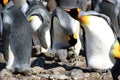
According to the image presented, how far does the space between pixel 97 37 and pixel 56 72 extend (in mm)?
697

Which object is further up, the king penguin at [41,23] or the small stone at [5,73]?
the king penguin at [41,23]

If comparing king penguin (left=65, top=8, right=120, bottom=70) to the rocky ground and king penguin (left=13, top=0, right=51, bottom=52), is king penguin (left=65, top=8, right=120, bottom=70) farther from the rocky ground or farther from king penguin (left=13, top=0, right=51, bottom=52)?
king penguin (left=13, top=0, right=51, bottom=52)

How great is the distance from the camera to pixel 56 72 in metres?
6.76

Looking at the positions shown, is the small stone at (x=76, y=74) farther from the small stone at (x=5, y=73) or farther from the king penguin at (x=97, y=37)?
the small stone at (x=5, y=73)

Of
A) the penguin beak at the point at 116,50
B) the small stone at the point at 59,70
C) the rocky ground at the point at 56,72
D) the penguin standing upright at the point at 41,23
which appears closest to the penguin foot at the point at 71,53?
the rocky ground at the point at 56,72

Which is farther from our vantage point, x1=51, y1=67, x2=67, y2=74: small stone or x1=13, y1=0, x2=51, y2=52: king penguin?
x1=13, y1=0, x2=51, y2=52: king penguin

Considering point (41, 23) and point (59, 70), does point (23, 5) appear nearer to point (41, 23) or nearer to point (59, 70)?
point (41, 23)

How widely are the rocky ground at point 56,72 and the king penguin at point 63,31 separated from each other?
Result: 326 millimetres

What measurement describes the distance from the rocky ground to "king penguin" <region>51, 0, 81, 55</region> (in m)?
0.33

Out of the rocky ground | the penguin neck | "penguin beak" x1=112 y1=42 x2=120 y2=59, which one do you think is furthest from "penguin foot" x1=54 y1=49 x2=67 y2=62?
"penguin beak" x1=112 y1=42 x2=120 y2=59

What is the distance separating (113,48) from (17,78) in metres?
1.26

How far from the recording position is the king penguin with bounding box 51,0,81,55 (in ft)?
25.6

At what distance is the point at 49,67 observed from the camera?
23.4 ft

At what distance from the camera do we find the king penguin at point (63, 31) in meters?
7.81
